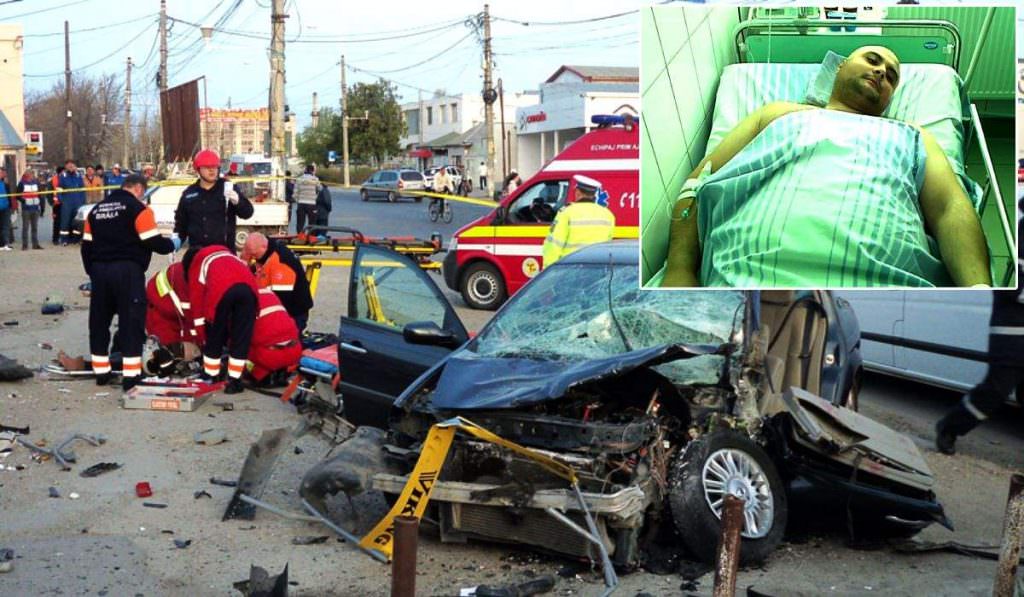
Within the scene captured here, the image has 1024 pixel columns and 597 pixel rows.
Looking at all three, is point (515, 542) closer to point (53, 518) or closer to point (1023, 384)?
point (53, 518)

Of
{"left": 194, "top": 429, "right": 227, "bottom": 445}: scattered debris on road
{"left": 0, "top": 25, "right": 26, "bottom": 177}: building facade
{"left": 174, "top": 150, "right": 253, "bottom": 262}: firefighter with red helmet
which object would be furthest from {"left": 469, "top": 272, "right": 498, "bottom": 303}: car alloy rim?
{"left": 0, "top": 25, "right": 26, "bottom": 177}: building facade

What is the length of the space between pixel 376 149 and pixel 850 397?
→ 7625 centimetres

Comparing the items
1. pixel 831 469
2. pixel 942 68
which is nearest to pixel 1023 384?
pixel 831 469

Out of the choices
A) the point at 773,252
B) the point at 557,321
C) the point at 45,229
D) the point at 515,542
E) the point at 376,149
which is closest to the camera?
the point at 773,252

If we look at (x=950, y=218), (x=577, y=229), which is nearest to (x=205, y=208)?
(x=577, y=229)

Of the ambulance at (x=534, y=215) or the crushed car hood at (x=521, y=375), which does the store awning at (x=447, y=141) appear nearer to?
the ambulance at (x=534, y=215)

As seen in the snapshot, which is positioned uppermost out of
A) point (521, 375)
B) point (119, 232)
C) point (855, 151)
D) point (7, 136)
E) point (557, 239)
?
point (7, 136)

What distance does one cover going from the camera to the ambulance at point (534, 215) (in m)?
15.6

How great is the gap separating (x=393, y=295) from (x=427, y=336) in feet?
3.83

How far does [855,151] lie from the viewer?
2.60 metres

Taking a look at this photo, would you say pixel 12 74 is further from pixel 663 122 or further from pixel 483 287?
pixel 663 122

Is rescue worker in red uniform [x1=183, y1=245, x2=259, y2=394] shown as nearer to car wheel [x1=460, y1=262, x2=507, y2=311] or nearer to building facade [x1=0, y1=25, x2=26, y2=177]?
car wheel [x1=460, y1=262, x2=507, y2=311]

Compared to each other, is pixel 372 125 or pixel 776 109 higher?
pixel 372 125

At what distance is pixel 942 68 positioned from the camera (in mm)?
2701
